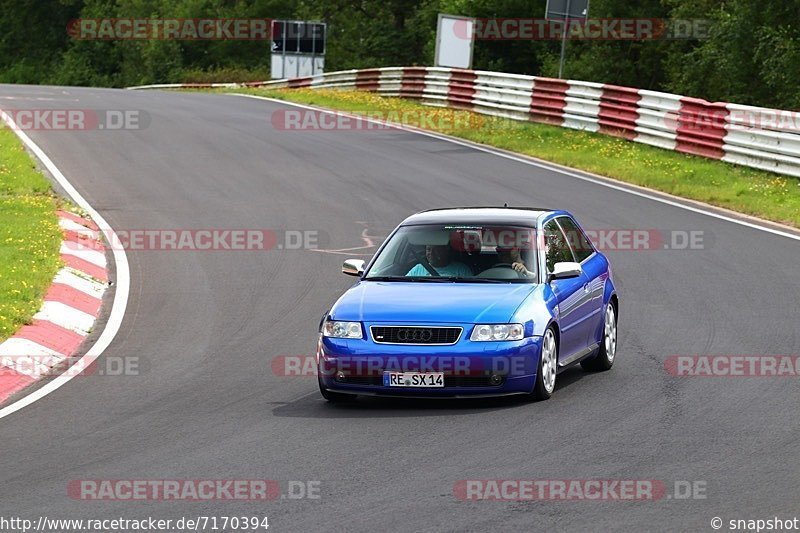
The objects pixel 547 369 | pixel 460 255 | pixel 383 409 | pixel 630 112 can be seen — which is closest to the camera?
pixel 383 409

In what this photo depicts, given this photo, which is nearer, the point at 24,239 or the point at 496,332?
the point at 496,332

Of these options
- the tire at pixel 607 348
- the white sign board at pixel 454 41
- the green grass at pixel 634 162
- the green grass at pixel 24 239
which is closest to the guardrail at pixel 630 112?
the green grass at pixel 634 162

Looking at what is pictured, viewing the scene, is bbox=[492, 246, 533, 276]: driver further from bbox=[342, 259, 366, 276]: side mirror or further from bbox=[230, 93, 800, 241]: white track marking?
bbox=[230, 93, 800, 241]: white track marking

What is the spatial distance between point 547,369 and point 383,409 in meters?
1.28

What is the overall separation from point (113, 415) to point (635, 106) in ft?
65.2

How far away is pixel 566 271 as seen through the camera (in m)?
11.1

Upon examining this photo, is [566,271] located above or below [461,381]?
above

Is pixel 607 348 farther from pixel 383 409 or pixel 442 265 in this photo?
pixel 383 409

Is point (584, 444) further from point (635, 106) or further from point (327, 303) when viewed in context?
point (635, 106)

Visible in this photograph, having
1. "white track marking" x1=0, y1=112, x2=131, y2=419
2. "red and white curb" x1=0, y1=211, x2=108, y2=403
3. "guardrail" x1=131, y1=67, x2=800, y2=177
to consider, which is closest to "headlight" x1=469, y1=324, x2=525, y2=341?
"white track marking" x1=0, y1=112, x2=131, y2=419

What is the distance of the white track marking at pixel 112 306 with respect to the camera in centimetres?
1108

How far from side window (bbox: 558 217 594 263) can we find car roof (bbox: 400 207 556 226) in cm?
30

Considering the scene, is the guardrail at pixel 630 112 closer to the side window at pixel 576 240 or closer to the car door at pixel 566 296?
the side window at pixel 576 240

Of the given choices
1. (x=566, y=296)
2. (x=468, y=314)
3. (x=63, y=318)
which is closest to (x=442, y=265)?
(x=566, y=296)
